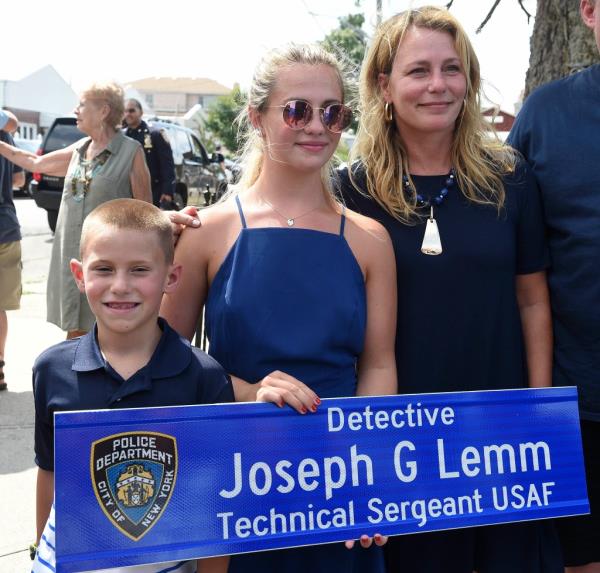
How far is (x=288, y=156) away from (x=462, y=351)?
0.82 meters

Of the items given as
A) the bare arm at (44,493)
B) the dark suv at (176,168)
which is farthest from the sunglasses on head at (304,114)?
the dark suv at (176,168)

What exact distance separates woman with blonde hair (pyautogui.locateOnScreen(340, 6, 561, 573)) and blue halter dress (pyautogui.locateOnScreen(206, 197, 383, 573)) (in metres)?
0.30

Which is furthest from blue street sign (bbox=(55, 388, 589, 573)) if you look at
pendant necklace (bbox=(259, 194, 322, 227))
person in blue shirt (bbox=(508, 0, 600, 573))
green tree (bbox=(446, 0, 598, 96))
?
green tree (bbox=(446, 0, 598, 96))

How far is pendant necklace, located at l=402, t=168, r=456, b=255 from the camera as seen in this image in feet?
8.36

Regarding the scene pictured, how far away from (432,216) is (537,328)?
529 millimetres

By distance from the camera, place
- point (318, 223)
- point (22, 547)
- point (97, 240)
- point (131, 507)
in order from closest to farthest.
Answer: point (131, 507)
point (97, 240)
point (318, 223)
point (22, 547)

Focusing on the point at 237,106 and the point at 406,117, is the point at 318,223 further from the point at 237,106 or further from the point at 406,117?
the point at 237,106

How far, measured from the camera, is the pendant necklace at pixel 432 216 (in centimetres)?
255

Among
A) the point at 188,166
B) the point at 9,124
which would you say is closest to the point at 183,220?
the point at 9,124

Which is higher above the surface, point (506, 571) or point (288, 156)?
point (288, 156)

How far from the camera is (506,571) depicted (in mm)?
2594

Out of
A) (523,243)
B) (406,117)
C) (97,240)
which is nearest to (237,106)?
(406,117)

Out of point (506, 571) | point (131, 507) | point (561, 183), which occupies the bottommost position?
point (506, 571)

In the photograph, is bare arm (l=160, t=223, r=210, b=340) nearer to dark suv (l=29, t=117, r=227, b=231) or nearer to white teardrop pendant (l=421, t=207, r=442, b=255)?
white teardrop pendant (l=421, t=207, r=442, b=255)
